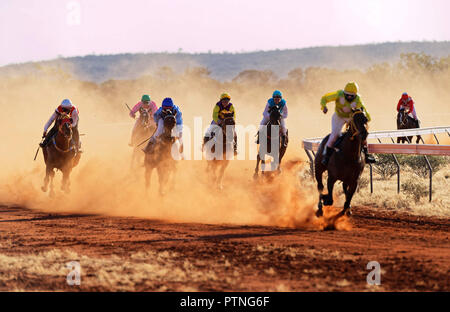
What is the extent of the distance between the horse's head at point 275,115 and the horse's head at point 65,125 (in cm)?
562

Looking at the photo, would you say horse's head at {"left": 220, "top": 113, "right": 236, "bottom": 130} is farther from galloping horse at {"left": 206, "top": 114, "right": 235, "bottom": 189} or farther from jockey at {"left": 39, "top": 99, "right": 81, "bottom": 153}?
jockey at {"left": 39, "top": 99, "right": 81, "bottom": 153}

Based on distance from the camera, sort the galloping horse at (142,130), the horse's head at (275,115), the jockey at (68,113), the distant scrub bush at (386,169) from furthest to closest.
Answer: the distant scrub bush at (386,169) < the galloping horse at (142,130) < the horse's head at (275,115) < the jockey at (68,113)

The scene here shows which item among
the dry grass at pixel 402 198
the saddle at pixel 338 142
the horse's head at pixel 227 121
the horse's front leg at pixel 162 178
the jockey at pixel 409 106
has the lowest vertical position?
the dry grass at pixel 402 198

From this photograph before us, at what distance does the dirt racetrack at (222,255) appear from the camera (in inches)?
363

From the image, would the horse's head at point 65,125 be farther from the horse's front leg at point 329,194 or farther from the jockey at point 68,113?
the horse's front leg at point 329,194

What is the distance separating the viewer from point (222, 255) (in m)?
11.0

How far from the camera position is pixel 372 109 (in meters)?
69.6

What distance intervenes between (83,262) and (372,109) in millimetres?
61275

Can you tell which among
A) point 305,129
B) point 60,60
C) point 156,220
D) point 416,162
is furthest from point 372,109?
point 60,60

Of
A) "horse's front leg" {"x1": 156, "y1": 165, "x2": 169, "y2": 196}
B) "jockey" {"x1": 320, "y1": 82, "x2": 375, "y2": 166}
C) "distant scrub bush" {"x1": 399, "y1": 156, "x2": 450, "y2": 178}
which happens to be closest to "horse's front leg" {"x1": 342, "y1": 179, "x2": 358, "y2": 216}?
"jockey" {"x1": 320, "y1": 82, "x2": 375, "y2": 166}

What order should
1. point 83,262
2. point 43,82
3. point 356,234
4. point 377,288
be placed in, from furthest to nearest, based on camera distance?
point 43,82 < point 356,234 < point 83,262 < point 377,288

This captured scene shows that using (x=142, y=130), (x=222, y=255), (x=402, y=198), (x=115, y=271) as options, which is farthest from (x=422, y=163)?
(x=115, y=271)

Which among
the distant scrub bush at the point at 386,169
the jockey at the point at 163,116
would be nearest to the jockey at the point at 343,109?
the jockey at the point at 163,116
